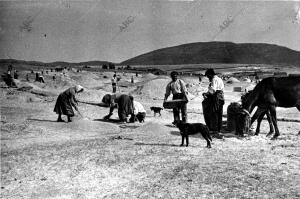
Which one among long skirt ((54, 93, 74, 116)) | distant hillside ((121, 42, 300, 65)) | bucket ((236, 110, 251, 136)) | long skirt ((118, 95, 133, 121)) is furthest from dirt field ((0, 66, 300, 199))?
distant hillside ((121, 42, 300, 65))

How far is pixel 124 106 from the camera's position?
1562 centimetres

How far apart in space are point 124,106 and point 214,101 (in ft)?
19.2

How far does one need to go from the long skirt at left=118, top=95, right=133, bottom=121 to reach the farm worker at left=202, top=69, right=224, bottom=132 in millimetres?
5441

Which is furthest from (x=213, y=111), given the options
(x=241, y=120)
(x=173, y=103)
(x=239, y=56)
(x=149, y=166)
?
(x=239, y=56)

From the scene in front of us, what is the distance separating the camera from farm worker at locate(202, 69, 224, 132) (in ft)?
34.5

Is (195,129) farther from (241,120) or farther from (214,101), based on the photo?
(241,120)

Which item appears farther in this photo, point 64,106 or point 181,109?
point 64,106

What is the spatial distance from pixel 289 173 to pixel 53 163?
529cm

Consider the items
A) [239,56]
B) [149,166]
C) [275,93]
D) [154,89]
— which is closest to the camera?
[149,166]

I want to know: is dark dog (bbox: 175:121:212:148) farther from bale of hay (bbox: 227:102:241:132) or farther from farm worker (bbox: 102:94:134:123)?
farm worker (bbox: 102:94:134:123)

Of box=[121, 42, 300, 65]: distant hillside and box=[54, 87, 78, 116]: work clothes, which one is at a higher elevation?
box=[121, 42, 300, 65]: distant hillside

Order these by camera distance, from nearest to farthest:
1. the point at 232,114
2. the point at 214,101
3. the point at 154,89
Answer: the point at 214,101 → the point at 232,114 → the point at 154,89

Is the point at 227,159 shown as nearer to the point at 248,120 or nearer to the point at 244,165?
the point at 244,165

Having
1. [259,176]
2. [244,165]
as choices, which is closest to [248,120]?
[244,165]
